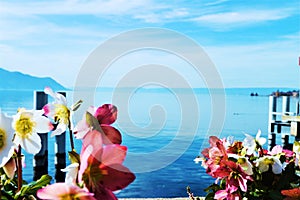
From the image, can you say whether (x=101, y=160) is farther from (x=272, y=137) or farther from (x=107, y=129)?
(x=272, y=137)

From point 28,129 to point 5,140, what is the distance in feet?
0.24

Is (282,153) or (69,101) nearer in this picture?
(69,101)

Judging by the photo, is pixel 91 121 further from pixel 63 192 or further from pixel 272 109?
pixel 272 109

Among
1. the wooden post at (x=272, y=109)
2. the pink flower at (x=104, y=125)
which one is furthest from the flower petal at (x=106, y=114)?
the wooden post at (x=272, y=109)

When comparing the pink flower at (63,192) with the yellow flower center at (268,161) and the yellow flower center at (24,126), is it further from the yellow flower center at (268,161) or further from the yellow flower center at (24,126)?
the yellow flower center at (268,161)

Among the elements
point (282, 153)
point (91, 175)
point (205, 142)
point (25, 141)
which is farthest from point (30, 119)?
point (282, 153)

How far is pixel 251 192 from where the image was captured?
980mm

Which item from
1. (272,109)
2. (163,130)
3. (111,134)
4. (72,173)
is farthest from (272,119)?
(72,173)

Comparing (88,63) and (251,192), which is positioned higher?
(88,63)

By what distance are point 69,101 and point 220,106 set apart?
24 cm

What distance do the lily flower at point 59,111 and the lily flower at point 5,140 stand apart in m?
0.13

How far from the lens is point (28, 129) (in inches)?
23.2

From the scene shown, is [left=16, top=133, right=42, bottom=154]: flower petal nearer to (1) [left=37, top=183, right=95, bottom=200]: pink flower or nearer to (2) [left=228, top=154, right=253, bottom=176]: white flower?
(1) [left=37, top=183, right=95, bottom=200]: pink flower

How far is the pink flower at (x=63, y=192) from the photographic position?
1.24 feet
